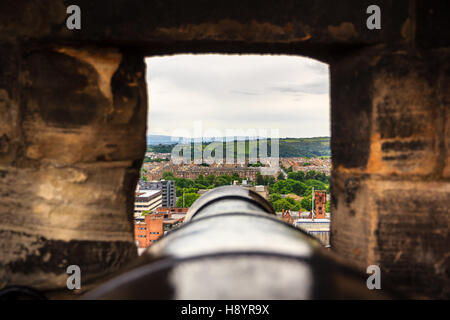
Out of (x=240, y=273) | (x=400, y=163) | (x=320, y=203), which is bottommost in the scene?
(x=320, y=203)

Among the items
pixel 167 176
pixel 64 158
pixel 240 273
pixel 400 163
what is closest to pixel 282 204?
pixel 167 176

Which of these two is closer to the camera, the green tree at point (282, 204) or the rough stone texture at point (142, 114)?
the rough stone texture at point (142, 114)

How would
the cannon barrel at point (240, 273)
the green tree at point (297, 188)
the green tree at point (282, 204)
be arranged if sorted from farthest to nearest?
the green tree at point (297, 188) → the green tree at point (282, 204) → the cannon barrel at point (240, 273)

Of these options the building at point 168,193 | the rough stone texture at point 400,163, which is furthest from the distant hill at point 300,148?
the rough stone texture at point 400,163

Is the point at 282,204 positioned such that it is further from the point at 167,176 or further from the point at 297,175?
the point at 167,176

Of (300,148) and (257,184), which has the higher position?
(300,148)

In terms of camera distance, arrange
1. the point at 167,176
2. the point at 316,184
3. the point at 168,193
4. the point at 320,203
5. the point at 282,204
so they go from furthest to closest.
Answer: the point at 167,176
the point at 168,193
the point at 282,204
the point at 316,184
the point at 320,203

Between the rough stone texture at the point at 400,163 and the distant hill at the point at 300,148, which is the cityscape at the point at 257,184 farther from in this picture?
the rough stone texture at the point at 400,163

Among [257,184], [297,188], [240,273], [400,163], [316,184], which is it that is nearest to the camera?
[240,273]
